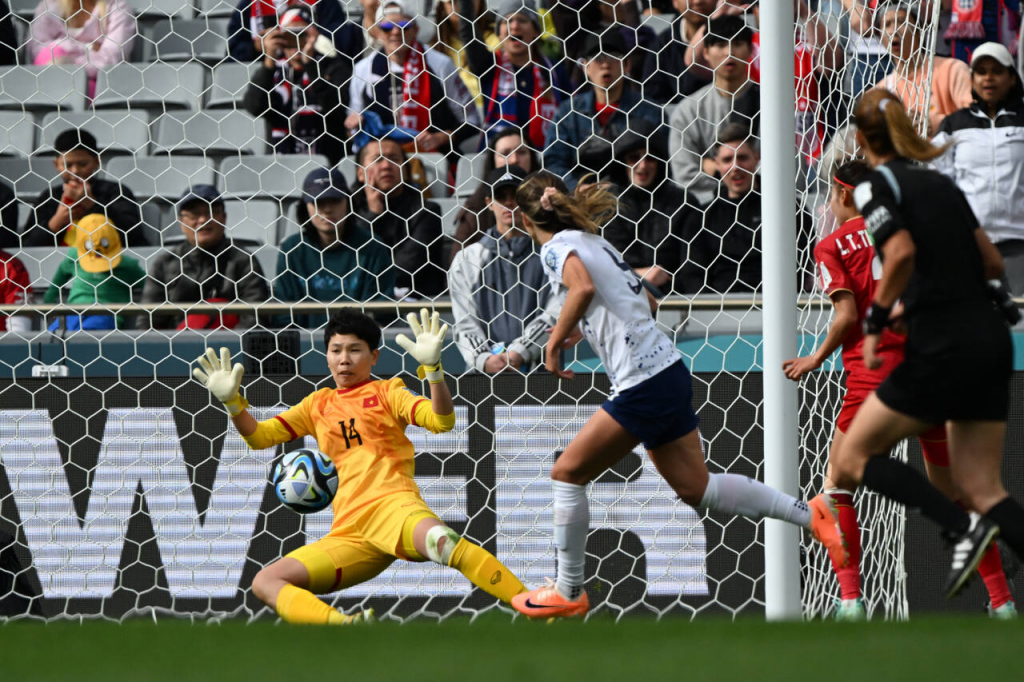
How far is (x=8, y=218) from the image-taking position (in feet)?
23.4

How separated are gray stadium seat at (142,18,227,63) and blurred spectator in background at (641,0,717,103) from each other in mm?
2946

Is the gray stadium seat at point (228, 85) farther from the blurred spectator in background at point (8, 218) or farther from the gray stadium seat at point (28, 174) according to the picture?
the blurred spectator in background at point (8, 218)

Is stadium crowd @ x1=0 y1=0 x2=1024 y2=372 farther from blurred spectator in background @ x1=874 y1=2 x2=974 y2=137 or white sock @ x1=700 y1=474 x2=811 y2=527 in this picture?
white sock @ x1=700 y1=474 x2=811 y2=527

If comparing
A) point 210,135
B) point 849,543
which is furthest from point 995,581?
point 210,135

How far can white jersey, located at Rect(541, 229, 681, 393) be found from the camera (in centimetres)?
412

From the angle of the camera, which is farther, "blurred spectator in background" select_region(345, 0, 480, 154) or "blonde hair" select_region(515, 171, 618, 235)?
"blurred spectator in background" select_region(345, 0, 480, 154)

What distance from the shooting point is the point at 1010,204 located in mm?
6320

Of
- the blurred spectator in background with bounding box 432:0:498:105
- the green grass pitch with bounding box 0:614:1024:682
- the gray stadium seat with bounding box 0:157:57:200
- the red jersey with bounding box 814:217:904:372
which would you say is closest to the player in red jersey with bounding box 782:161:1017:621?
the red jersey with bounding box 814:217:904:372

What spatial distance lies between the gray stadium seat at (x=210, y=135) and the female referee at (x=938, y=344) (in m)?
4.83

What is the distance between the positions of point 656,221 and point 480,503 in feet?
5.21

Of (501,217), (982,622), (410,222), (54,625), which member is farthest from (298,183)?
(982,622)

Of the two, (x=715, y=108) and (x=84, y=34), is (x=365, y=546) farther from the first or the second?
(x=84, y=34)

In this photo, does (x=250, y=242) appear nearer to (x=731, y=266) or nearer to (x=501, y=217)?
(x=501, y=217)

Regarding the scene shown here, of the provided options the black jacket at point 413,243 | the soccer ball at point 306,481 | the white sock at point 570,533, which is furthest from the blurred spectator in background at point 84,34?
the white sock at point 570,533
